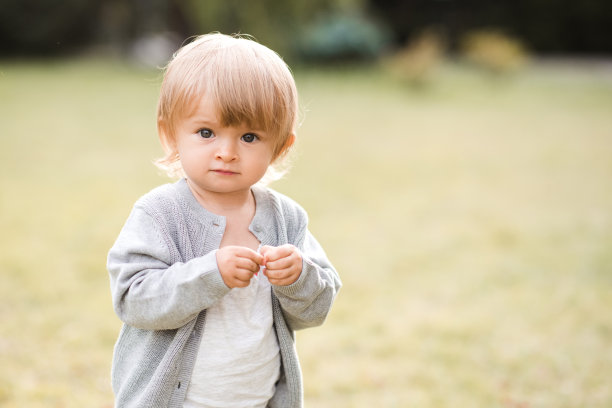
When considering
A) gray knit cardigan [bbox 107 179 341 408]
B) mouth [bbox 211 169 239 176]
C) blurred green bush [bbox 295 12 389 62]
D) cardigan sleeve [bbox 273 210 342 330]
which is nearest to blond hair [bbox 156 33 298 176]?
mouth [bbox 211 169 239 176]

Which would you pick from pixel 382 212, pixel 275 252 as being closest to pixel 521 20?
pixel 382 212

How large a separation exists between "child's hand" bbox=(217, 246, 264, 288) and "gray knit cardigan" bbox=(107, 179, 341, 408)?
0.7 inches

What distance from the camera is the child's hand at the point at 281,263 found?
55.7 inches

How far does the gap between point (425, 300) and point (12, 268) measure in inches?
107

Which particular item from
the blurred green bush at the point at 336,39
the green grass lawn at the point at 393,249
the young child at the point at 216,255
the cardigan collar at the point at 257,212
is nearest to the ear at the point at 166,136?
the young child at the point at 216,255

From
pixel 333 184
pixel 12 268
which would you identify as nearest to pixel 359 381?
pixel 12 268

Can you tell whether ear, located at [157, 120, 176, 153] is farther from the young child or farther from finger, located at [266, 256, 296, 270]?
finger, located at [266, 256, 296, 270]

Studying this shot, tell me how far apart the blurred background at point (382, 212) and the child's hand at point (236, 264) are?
3.87 ft

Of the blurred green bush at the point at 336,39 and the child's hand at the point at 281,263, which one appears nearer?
the child's hand at the point at 281,263

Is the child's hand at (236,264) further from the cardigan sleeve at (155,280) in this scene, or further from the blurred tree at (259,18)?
the blurred tree at (259,18)

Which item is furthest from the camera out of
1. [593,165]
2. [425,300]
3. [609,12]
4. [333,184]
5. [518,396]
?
[609,12]

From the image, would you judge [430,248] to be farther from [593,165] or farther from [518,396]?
[593,165]

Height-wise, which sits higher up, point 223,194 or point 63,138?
point 223,194

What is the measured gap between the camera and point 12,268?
409 cm
